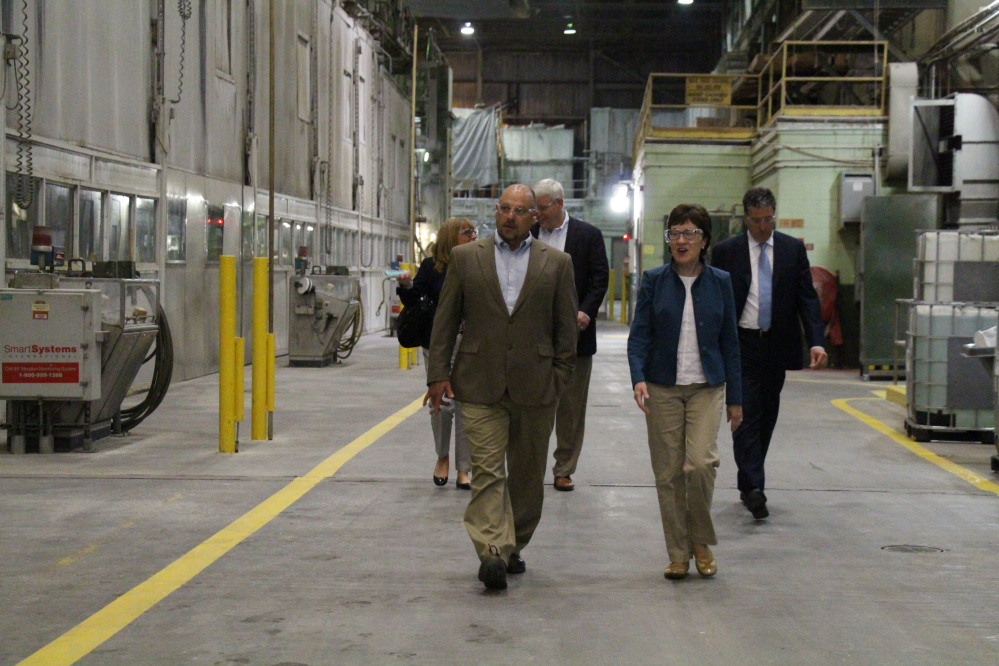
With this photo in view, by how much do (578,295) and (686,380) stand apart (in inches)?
89.3

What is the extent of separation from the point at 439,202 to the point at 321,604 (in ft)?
117

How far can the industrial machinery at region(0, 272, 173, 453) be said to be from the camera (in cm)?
914

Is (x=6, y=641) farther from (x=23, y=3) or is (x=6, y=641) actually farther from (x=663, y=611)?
(x=23, y=3)

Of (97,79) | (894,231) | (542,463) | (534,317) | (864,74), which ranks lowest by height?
(542,463)

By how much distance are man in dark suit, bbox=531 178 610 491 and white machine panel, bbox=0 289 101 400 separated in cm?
366

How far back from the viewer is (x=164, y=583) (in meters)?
5.44

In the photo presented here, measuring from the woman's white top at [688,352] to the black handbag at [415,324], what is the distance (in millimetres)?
2082

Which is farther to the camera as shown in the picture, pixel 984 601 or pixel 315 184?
pixel 315 184

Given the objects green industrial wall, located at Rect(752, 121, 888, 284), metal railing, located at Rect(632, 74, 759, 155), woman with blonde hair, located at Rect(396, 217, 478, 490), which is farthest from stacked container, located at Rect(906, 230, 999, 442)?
metal railing, located at Rect(632, 74, 759, 155)

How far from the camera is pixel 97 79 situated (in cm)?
1266

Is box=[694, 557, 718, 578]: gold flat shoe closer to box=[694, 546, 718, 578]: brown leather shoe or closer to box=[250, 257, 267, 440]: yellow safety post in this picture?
box=[694, 546, 718, 578]: brown leather shoe

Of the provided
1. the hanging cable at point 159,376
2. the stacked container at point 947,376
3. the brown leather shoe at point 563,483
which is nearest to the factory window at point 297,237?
the hanging cable at point 159,376

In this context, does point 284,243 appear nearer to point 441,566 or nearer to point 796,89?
point 796,89

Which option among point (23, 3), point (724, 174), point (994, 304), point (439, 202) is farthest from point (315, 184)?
point (439, 202)
